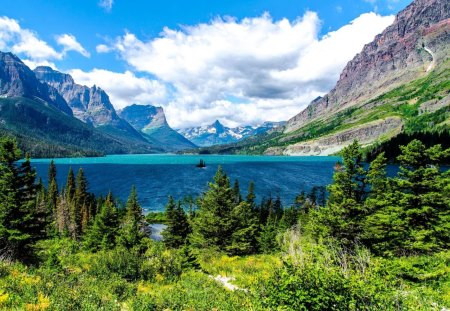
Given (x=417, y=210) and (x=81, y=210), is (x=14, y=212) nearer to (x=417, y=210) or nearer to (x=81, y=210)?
(x=417, y=210)

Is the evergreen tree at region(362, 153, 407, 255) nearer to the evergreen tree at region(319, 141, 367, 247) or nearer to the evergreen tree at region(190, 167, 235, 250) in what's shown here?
the evergreen tree at region(319, 141, 367, 247)

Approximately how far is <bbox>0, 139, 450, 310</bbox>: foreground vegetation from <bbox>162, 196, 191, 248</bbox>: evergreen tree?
13111mm

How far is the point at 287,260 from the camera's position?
12.2m

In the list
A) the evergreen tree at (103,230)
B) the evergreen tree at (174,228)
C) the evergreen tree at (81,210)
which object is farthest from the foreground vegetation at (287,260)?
the evergreen tree at (81,210)

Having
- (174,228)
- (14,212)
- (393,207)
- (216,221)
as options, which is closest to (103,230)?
(174,228)

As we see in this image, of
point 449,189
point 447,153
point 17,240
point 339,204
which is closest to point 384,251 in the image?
point 339,204

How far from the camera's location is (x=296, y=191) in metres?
144

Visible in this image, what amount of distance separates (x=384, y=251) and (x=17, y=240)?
119 feet

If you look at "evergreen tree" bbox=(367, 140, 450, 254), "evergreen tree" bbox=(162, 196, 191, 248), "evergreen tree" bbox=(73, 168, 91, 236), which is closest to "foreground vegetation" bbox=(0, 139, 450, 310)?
"evergreen tree" bbox=(367, 140, 450, 254)

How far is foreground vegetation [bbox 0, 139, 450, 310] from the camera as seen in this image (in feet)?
35.0

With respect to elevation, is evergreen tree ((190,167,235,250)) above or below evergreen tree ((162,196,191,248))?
above

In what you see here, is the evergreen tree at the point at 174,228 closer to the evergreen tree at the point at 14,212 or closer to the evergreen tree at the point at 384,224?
the evergreen tree at the point at 14,212

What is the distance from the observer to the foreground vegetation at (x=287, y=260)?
420 inches

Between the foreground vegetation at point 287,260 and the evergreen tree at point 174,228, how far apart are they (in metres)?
13.1
